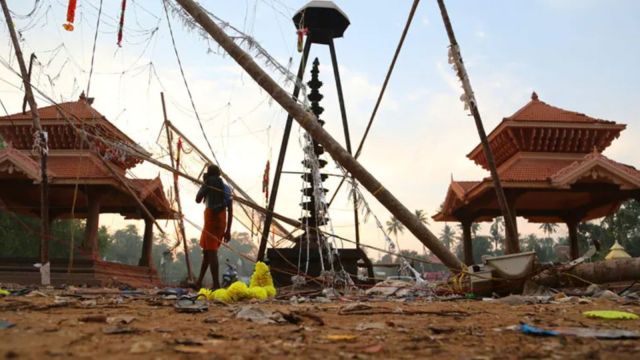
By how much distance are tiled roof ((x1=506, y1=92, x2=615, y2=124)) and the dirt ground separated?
44.4 ft

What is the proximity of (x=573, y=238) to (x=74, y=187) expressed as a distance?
739 inches

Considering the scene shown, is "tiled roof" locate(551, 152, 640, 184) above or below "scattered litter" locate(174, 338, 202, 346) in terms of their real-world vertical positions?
above

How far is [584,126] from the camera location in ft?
53.3

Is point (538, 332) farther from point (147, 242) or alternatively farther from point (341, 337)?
point (147, 242)

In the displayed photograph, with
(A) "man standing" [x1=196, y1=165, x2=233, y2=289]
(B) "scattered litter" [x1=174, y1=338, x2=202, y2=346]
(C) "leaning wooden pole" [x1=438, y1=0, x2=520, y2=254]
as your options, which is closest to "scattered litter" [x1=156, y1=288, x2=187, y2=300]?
(A) "man standing" [x1=196, y1=165, x2=233, y2=289]

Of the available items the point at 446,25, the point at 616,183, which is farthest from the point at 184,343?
the point at 616,183

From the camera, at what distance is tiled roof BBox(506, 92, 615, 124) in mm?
16250

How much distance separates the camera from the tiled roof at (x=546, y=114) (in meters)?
16.2

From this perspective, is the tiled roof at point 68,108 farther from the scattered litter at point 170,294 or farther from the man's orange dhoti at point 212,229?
the scattered litter at point 170,294

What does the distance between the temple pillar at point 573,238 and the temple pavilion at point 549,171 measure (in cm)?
4

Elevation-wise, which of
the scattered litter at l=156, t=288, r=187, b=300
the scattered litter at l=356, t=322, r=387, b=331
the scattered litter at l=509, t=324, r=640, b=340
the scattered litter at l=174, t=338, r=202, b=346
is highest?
the scattered litter at l=174, t=338, r=202, b=346

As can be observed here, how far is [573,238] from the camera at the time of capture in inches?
738

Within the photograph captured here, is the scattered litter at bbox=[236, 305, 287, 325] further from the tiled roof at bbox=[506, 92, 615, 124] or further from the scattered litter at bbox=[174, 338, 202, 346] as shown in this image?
the tiled roof at bbox=[506, 92, 615, 124]

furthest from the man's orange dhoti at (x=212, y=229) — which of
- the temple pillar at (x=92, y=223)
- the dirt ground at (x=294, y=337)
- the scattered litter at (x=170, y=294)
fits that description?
the temple pillar at (x=92, y=223)
